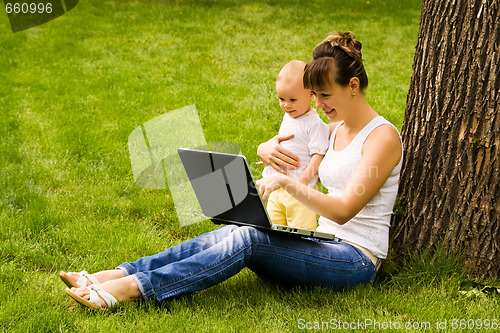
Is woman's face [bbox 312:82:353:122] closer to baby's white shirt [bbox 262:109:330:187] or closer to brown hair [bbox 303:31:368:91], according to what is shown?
brown hair [bbox 303:31:368:91]

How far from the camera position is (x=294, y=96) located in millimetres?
3270

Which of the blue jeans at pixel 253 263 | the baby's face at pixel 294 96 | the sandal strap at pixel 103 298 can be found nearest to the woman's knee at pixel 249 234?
the blue jeans at pixel 253 263

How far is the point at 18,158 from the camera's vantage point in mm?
5500

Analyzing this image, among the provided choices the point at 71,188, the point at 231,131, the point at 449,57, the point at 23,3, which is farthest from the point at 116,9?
the point at 449,57

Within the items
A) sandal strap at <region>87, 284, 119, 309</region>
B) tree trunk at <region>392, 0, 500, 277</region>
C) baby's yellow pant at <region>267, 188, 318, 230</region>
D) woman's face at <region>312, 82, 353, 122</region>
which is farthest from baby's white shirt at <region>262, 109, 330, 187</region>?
sandal strap at <region>87, 284, 119, 309</region>

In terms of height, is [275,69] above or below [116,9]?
below

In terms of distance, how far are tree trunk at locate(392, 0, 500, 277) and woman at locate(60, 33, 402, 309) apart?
366 millimetres

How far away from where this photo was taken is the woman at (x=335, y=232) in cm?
279

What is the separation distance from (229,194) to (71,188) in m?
2.43

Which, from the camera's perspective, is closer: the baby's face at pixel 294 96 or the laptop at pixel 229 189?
the laptop at pixel 229 189

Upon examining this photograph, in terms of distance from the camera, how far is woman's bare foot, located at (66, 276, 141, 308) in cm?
288

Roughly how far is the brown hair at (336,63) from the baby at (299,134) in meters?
0.35

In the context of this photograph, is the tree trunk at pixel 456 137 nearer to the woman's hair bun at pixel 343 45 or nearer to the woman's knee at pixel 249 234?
the woman's hair bun at pixel 343 45

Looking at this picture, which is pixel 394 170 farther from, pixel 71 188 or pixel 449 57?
pixel 71 188
